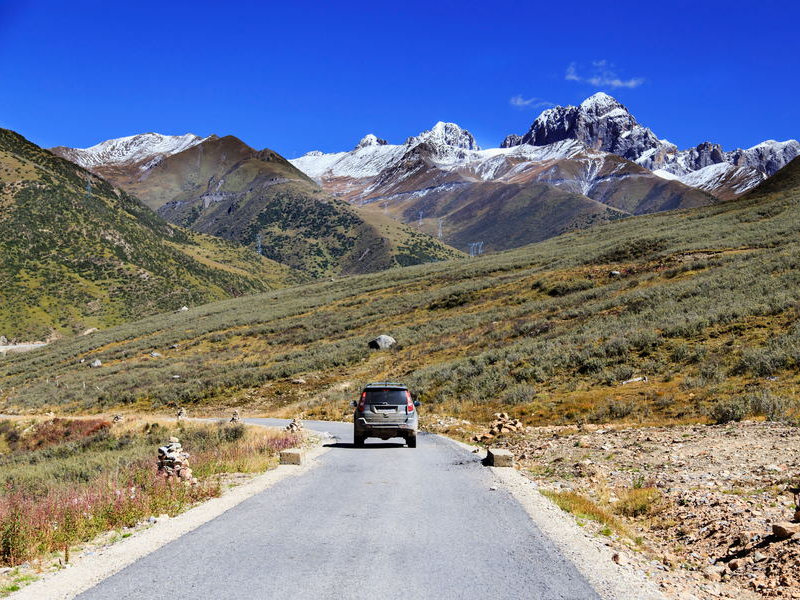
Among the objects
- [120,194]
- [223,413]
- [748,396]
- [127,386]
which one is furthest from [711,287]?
[120,194]

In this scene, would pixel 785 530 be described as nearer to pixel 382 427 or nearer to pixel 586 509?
pixel 586 509

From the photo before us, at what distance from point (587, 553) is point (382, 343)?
38408 millimetres

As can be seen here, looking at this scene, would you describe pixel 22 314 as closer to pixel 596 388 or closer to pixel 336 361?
pixel 336 361

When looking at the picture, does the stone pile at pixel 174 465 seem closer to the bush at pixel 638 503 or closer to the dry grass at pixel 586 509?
the dry grass at pixel 586 509

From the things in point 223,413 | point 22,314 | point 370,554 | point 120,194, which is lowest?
point 223,413

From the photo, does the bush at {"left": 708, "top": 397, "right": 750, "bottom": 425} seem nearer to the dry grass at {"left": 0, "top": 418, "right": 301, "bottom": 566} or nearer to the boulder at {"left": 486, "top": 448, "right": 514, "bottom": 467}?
the boulder at {"left": 486, "top": 448, "right": 514, "bottom": 467}

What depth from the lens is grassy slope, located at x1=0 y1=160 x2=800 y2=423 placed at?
22625 mm

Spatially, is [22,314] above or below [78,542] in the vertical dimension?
above

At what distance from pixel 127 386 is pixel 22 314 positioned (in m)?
65.7

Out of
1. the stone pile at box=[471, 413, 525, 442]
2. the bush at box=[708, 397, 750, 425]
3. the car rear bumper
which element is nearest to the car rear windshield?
the car rear bumper

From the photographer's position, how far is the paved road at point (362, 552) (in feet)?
17.5

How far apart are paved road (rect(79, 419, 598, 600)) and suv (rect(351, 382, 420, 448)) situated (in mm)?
7082

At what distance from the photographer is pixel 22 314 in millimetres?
94125

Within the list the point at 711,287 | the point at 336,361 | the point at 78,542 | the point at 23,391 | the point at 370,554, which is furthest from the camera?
the point at 23,391
